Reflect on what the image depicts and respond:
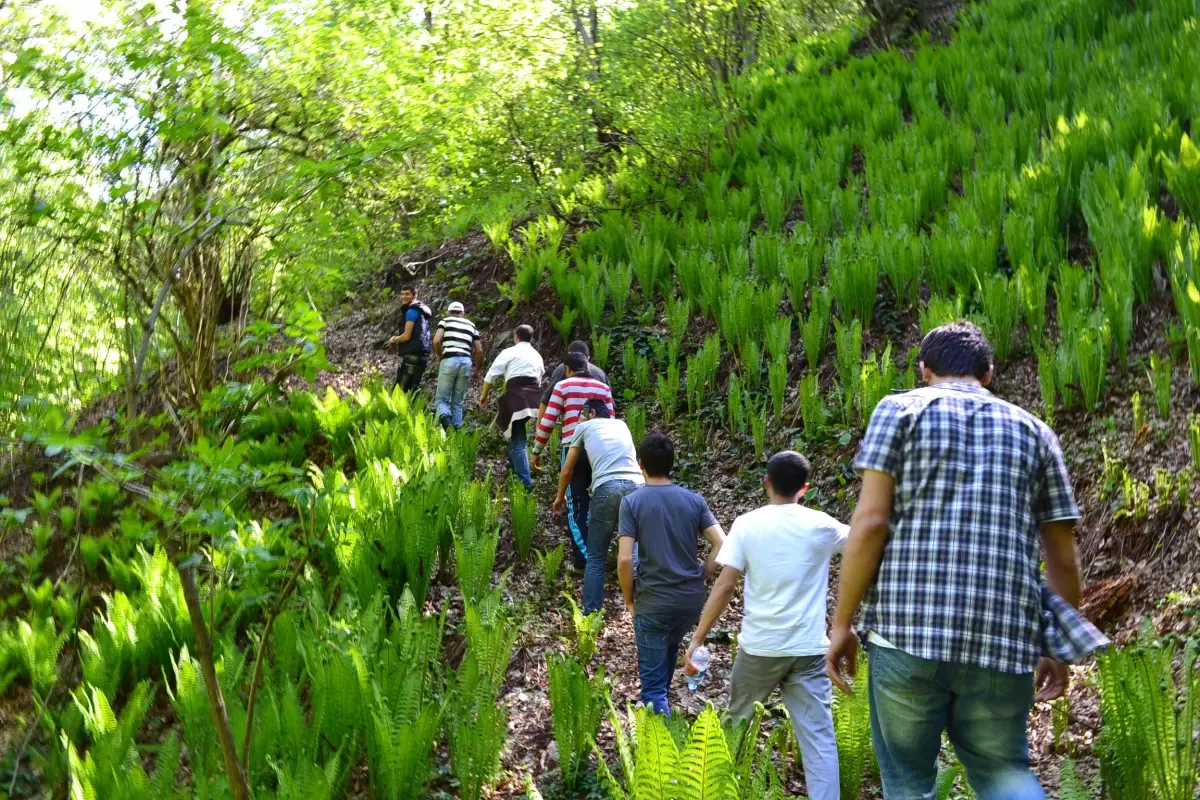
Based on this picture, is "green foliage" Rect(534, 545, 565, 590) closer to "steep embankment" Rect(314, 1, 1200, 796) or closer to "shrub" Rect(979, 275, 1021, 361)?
"steep embankment" Rect(314, 1, 1200, 796)

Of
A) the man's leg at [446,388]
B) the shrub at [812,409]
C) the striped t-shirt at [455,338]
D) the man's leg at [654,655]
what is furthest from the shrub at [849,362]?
the man's leg at [446,388]

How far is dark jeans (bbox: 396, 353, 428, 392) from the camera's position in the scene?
9.10 meters

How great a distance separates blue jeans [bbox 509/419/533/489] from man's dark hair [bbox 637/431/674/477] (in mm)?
3174

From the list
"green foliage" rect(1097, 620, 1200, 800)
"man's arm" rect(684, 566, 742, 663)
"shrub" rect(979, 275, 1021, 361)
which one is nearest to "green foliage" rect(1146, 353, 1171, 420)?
"shrub" rect(979, 275, 1021, 361)

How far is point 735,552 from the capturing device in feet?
10.0

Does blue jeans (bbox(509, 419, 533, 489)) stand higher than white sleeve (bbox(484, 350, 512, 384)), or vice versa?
white sleeve (bbox(484, 350, 512, 384))

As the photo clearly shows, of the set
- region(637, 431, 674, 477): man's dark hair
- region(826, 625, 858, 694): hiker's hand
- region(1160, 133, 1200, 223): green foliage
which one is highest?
region(1160, 133, 1200, 223): green foliage

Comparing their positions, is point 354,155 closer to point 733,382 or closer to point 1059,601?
point 733,382

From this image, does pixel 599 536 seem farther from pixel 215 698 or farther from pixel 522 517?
pixel 215 698

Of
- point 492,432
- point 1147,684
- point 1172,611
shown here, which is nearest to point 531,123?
point 492,432

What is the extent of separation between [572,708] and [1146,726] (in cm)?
172

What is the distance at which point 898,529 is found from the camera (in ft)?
6.98

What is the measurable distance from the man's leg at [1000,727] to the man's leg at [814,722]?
0.88 meters

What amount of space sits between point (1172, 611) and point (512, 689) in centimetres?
267
